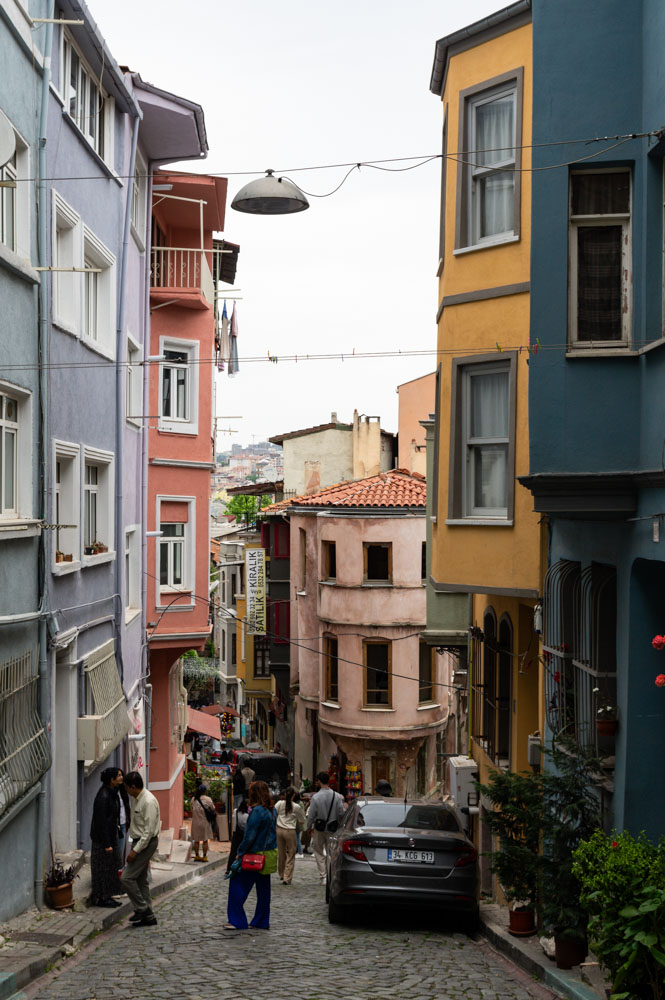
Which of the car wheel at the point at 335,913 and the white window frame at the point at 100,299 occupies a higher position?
the white window frame at the point at 100,299

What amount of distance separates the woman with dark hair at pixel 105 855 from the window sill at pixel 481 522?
5103 millimetres

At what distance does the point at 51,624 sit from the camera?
13586 millimetres

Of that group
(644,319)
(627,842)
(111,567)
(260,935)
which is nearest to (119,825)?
(260,935)

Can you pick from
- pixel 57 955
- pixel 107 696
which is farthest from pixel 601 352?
pixel 107 696

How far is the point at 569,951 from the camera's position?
9727 millimetres

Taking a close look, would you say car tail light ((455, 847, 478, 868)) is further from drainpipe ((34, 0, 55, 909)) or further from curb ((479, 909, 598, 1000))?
drainpipe ((34, 0, 55, 909))

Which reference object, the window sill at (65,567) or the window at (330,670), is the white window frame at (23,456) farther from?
the window at (330,670)

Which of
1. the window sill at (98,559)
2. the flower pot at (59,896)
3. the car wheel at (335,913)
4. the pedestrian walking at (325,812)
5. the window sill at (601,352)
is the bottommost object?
the pedestrian walking at (325,812)

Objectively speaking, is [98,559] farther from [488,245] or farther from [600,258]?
[600,258]

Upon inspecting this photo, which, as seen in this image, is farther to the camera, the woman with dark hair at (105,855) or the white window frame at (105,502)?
the white window frame at (105,502)

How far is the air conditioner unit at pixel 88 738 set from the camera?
15.6 meters

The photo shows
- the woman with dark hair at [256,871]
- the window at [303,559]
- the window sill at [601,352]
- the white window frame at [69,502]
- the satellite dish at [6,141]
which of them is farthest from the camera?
the window at [303,559]

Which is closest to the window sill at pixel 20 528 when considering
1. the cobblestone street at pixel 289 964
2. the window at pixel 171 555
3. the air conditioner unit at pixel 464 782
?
the cobblestone street at pixel 289 964

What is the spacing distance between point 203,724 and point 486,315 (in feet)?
106
